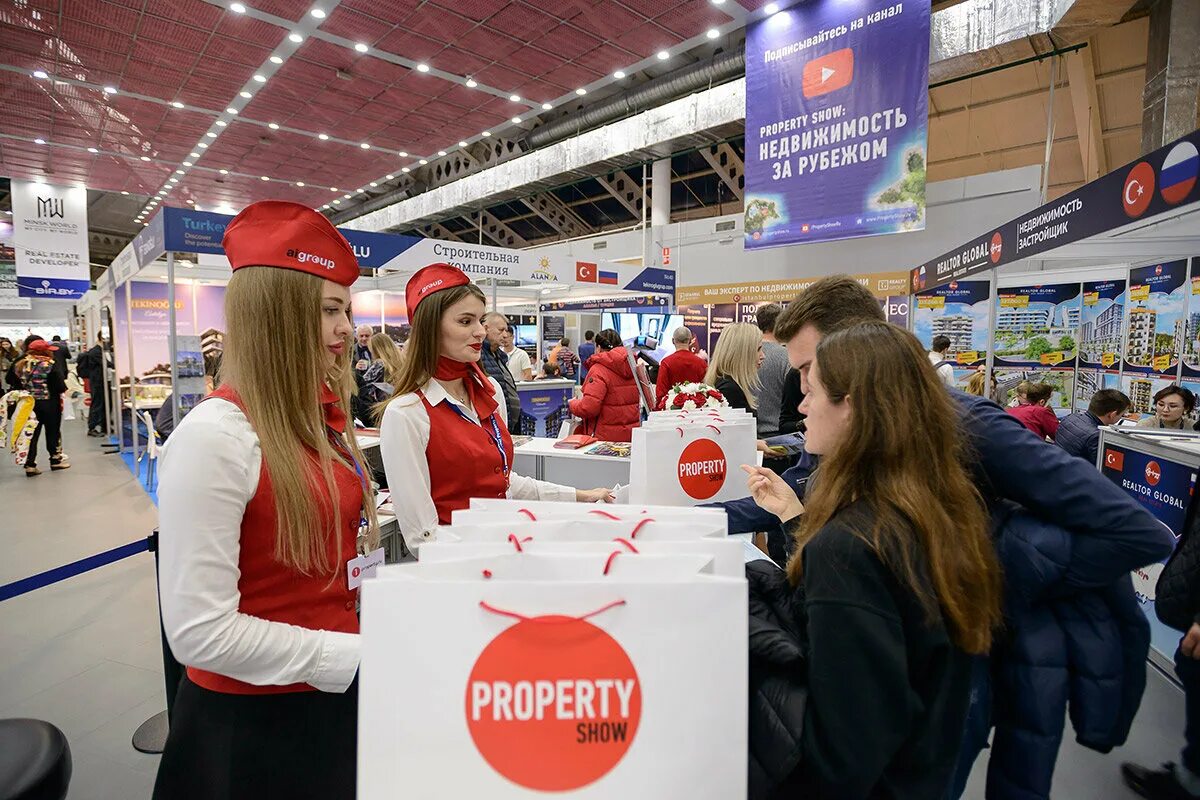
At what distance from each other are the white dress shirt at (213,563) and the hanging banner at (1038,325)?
838 cm

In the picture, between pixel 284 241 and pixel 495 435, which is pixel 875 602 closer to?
pixel 284 241

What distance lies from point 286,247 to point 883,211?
6489mm

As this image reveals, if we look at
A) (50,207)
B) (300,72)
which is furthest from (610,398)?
(50,207)

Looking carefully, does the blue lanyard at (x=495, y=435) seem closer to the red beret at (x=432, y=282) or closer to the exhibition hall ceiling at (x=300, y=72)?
the red beret at (x=432, y=282)

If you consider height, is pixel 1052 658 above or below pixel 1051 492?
below

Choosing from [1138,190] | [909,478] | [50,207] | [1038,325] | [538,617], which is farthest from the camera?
[50,207]

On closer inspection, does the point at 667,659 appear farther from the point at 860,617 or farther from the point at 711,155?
the point at 711,155

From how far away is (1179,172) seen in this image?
2.32m

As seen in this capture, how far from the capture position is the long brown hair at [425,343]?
5.86 feet

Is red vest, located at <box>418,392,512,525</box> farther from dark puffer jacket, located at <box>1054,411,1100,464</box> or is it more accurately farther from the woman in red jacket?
dark puffer jacket, located at <box>1054,411,1100,464</box>

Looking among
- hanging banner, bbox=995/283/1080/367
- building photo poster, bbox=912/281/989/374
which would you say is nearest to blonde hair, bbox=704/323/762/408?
hanging banner, bbox=995/283/1080/367

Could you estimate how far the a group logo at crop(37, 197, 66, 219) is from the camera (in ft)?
41.5

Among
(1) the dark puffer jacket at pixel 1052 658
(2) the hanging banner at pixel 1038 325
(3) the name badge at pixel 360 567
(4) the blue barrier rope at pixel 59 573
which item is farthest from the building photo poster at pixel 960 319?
(4) the blue barrier rope at pixel 59 573

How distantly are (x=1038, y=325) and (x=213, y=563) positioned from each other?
8.63 metres
